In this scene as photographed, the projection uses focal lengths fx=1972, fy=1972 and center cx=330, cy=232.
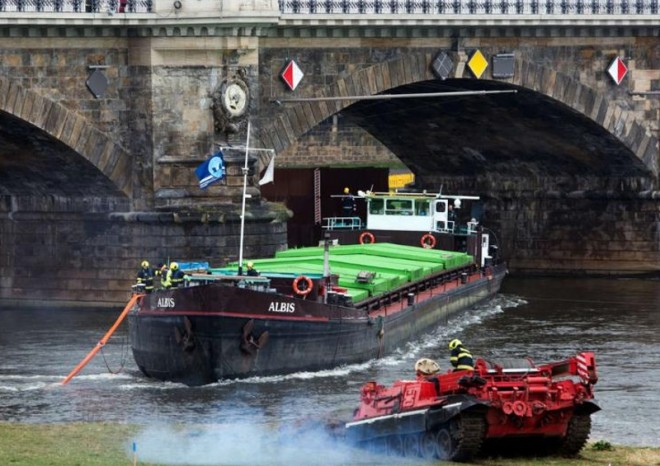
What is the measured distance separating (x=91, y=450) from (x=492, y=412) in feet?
25.8

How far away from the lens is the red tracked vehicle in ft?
120

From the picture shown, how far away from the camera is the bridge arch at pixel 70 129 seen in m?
62.8

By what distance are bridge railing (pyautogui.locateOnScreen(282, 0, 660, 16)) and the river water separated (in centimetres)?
1112

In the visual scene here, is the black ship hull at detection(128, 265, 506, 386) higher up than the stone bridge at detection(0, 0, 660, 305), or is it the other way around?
the stone bridge at detection(0, 0, 660, 305)

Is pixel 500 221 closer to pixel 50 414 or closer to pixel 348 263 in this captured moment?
pixel 348 263

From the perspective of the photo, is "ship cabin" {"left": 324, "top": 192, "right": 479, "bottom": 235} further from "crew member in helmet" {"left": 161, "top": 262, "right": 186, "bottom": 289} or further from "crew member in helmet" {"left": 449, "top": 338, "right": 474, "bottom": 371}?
"crew member in helmet" {"left": 449, "top": 338, "right": 474, "bottom": 371}

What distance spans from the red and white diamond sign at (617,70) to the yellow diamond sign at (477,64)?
7.08 meters

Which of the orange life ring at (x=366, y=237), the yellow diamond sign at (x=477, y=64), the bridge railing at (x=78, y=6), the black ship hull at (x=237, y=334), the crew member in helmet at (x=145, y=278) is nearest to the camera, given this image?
the black ship hull at (x=237, y=334)

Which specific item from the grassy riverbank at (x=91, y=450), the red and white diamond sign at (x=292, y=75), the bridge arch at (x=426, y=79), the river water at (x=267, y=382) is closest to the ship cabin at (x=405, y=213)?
the river water at (x=267, y=382)

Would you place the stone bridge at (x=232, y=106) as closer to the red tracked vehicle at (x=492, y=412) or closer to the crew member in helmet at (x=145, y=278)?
the crew member in helmet at (x=145, y=278)

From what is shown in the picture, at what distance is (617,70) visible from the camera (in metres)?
79.2

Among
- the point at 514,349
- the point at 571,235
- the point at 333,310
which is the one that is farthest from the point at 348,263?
the point at 571,235

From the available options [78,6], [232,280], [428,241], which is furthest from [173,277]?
[428,241]

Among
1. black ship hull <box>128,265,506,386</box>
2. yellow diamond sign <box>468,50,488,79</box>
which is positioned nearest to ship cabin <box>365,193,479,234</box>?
yellow diamond sign <box>468,50,488,79</box>
